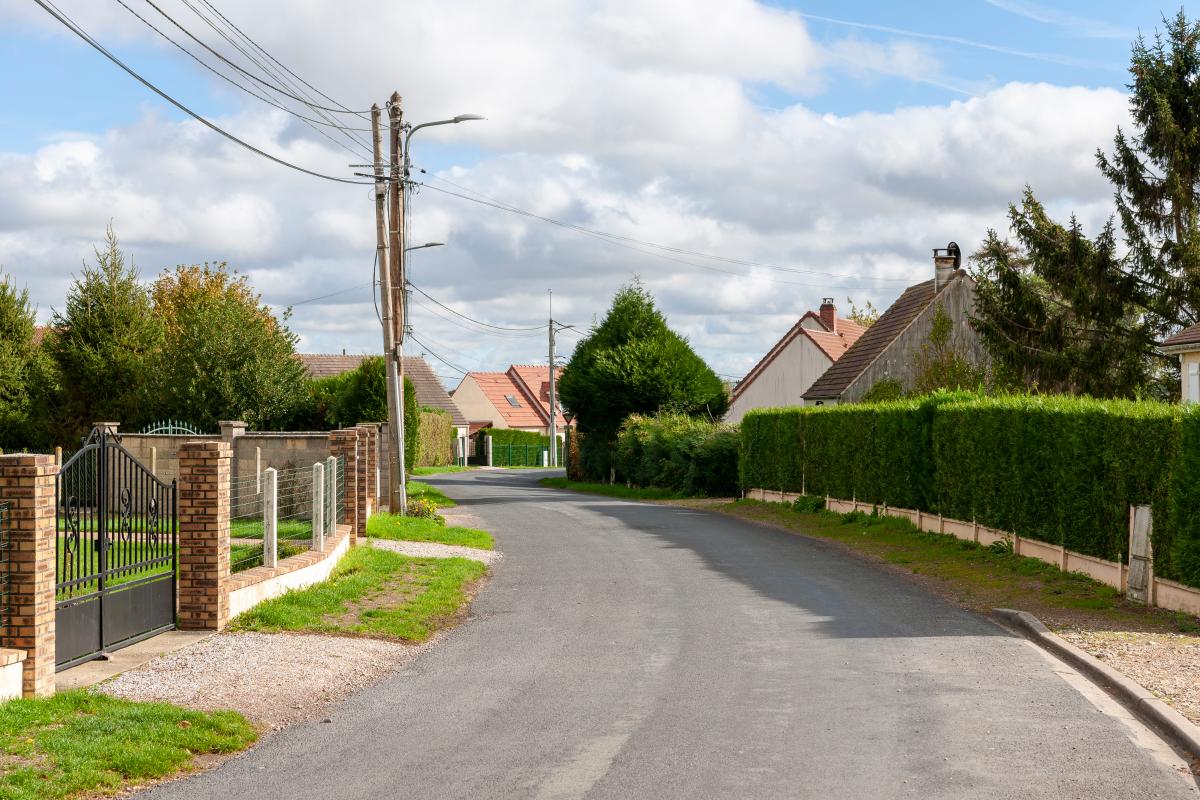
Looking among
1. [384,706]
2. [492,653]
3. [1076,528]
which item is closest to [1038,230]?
[1076,528]

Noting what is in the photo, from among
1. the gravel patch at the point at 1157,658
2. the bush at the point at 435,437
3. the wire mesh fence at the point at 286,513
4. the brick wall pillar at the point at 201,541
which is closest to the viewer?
the gravel patch at the point at 1157,658

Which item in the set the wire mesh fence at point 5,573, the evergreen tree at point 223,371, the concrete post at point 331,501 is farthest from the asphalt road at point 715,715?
the evergreen tree at point 223,371

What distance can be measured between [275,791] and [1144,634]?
935 centimetres

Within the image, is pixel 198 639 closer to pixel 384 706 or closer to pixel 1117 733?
pixel 384 706

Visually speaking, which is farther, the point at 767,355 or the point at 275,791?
the point at 767,355

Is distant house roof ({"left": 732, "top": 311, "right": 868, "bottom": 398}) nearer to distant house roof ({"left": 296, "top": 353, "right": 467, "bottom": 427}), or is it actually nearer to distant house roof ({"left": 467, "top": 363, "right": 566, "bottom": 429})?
distant house roof ({"left": 296, "top": 353, "right": 467, "bottom": 427})

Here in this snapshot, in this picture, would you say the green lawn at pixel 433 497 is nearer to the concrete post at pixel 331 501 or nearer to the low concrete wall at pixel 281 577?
the concrete post at pixel 331 501

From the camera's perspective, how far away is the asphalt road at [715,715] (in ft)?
23.9

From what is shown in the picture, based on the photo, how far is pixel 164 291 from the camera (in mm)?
53219

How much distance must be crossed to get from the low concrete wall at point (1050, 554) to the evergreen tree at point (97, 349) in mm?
19677

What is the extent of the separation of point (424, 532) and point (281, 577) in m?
9.60

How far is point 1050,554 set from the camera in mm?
17859

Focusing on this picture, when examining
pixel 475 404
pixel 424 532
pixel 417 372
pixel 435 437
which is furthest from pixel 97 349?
pixel 475 404

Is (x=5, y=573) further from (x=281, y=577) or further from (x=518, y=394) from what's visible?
(x=518, y=394)
